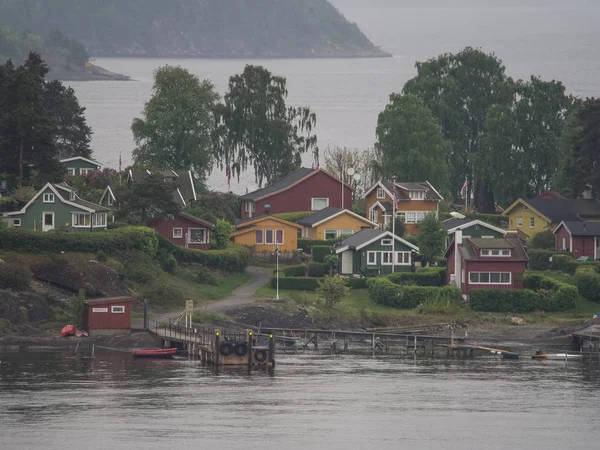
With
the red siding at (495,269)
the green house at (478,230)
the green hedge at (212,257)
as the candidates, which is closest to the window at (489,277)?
the red siding at (495,269)

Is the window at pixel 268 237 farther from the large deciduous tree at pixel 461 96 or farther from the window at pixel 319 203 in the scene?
the large deciduous tree at pixel 461 96

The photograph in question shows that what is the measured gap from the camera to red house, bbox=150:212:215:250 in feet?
370

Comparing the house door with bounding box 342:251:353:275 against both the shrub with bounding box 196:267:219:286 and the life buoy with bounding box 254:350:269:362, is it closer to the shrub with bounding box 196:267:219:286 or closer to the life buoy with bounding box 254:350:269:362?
the shrub with bounding box 196:267:219:286

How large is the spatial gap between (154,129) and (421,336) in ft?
196

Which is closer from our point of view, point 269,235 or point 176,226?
point 176,226

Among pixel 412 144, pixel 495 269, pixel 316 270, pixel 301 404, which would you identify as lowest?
pixel 301 404

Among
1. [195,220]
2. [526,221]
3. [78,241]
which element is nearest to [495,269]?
[195,220]

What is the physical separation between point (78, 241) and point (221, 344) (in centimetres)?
1717

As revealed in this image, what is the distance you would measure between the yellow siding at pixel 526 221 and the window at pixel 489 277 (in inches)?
918

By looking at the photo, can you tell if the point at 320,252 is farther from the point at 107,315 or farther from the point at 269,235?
the point at 107,315

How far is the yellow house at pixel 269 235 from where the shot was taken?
118 meters

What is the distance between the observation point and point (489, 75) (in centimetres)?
16112

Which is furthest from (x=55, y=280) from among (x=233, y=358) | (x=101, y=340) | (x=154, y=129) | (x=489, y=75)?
(x=489, y=75)

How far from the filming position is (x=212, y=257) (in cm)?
10738
